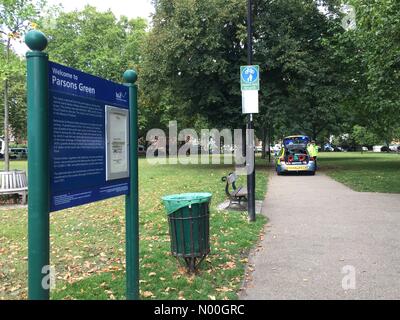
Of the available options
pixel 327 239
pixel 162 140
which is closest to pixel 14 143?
pixel 162 140

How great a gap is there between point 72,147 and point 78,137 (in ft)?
0.42

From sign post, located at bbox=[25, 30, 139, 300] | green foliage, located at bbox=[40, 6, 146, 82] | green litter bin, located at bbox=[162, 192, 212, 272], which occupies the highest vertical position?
green foliage, located at bbox=[40, 6, 146, 82]

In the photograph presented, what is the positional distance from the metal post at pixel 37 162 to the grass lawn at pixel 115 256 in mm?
1709

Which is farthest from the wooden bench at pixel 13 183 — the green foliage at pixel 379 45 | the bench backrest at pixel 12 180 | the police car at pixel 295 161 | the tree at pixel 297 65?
the tree at pixel 297 65

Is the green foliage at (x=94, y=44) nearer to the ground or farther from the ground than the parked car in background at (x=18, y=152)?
farther from the ground

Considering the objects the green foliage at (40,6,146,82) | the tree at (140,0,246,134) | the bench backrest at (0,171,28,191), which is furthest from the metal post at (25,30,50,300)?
the green foliage at (40,6,146,82)

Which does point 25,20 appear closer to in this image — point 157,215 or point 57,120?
point 157,215

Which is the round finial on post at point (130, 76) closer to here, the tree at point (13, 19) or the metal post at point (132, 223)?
the metal post at point (132, 223)

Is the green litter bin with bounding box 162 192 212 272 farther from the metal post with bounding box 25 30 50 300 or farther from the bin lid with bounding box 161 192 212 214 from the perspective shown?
the metal post with bounding box 25 30 50 300

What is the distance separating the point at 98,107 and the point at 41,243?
134 centimetres

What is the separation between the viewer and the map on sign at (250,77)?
8.86 m

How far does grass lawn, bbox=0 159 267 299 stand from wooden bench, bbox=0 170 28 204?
0.87 m

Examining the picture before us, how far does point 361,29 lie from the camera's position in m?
17.4

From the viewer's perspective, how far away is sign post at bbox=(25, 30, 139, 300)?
122 inches
